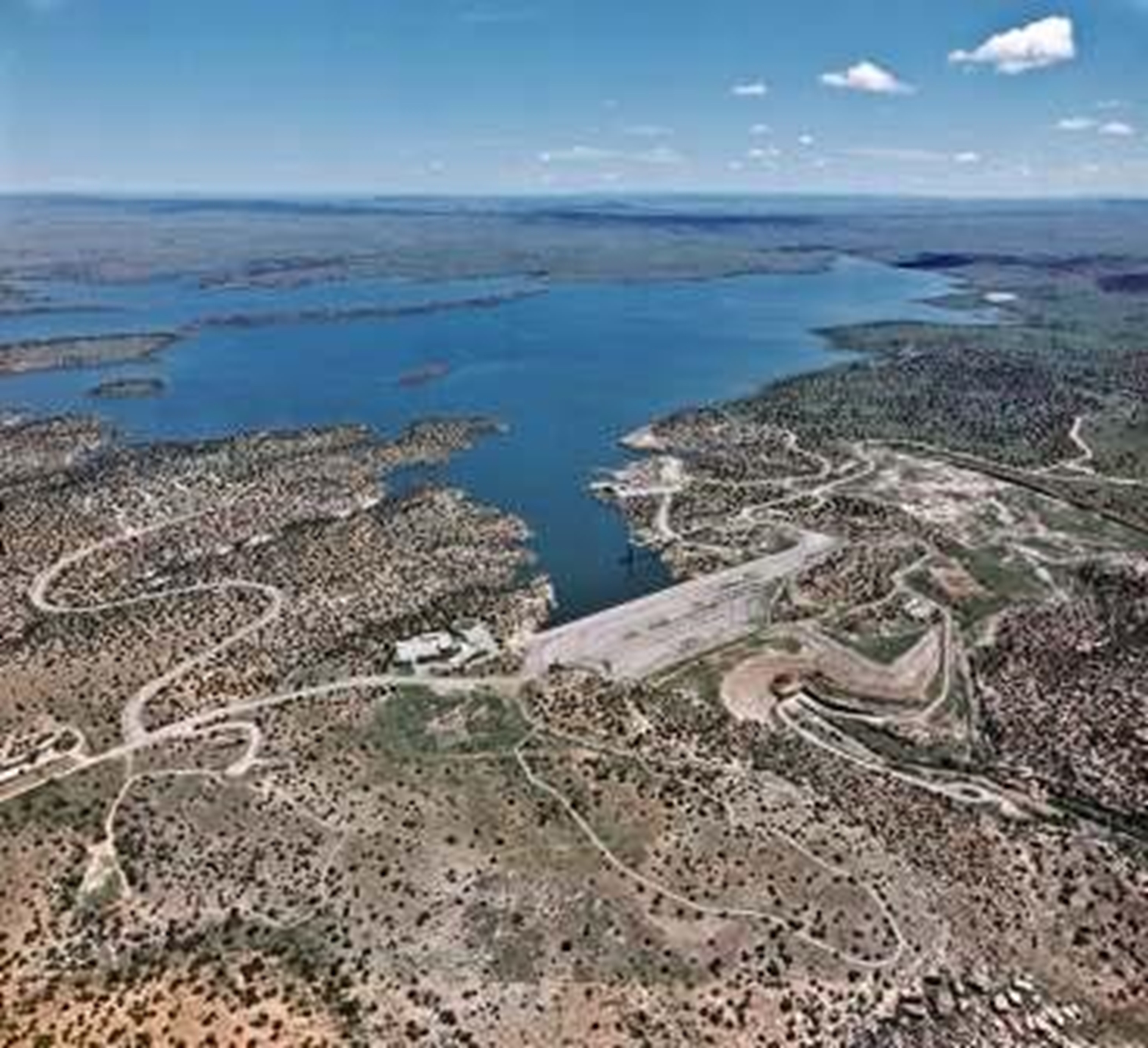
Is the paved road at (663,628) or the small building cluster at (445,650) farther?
the paved road at (663,628)

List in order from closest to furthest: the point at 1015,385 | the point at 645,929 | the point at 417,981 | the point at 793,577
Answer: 1. the point at 417,981
2. the point at 645,929
3. the point at 793,577
4. the point at 1015,385

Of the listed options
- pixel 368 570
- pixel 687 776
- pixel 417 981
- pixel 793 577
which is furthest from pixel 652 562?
pixel 417 981

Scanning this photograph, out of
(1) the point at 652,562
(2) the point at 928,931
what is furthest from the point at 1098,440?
(2) the point at 928,931

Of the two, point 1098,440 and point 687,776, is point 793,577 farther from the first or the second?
point 1098,440

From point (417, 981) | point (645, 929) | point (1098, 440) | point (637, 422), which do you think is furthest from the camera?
point (637, 422)

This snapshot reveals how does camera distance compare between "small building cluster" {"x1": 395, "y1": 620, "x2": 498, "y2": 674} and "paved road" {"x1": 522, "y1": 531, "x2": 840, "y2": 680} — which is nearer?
"small building cluster" {"x1": 395, "y1": 620, "x2": 498, "y2": 674}

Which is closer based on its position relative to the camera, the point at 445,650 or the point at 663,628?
the point at 445,650

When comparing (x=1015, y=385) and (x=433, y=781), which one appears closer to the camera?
(x=433, y=781)

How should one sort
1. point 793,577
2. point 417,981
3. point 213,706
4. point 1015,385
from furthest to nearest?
point 1015,385, point 793,577, point 213,706, point 417,981

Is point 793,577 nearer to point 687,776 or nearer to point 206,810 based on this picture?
point 687,776
